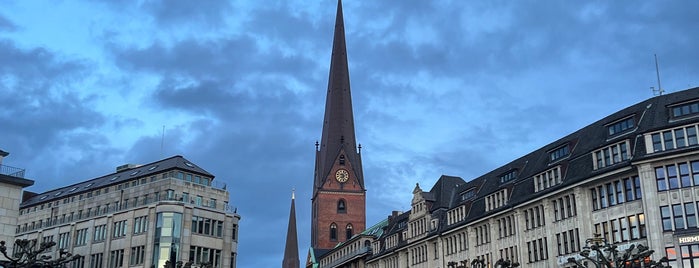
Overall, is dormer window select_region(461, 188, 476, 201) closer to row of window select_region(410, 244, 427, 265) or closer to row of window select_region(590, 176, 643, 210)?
row of window select_region(410, 244, 427, 265)

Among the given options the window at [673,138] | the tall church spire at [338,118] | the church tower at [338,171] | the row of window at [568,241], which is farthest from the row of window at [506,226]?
Result: the tall church spire at [338,118]

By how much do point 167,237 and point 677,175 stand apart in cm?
4338

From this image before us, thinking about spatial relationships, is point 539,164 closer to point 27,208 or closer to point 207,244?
point 207,244

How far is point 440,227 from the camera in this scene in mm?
82062

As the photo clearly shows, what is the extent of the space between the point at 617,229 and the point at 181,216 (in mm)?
38414

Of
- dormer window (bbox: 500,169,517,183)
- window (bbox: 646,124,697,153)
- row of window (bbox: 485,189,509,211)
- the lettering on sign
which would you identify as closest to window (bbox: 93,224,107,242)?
row of window (bbox: 485,189,509,211)

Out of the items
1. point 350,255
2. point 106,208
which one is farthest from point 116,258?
point 350,255

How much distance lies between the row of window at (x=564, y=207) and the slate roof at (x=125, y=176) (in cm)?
3422

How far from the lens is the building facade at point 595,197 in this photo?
1965 inches

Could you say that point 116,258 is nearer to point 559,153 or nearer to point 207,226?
point 207,226

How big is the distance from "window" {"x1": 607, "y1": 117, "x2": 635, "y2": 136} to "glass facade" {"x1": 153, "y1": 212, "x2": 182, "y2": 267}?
3884 centimetres

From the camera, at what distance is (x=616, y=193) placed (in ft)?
177

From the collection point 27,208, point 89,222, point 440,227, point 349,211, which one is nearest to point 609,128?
point 440,227

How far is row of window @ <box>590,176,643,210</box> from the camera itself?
52.4m
